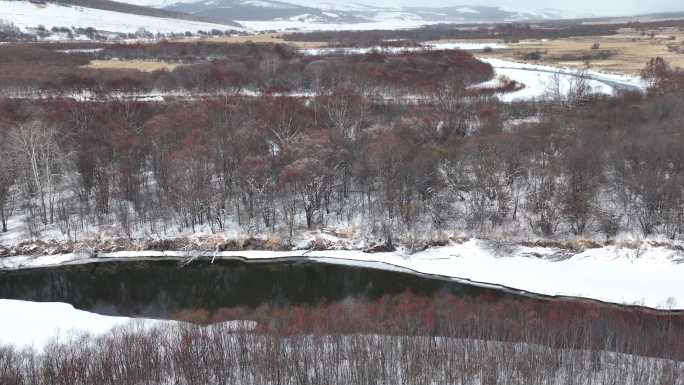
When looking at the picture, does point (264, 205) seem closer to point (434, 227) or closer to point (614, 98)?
point (434, 227)

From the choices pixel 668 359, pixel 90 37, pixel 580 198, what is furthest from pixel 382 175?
pixel 90 37

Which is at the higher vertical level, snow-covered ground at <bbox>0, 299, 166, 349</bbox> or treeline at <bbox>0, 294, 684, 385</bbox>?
treeline at <bbox>0, 294, 684, 385</bbox>

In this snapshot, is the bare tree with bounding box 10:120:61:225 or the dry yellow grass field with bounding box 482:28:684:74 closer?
the bare tree with bounding box 10:120:61:225

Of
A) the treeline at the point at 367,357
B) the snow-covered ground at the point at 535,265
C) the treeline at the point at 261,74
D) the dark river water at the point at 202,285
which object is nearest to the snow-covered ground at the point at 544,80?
the treeline at the point at 261,74

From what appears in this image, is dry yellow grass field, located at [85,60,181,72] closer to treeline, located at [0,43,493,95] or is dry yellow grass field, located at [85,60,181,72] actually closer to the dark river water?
treeline, located at [0,43,493,95]

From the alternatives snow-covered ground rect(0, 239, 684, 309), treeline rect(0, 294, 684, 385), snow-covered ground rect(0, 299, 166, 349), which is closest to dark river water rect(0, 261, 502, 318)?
snow-covered ground rect(0, 239, 684, 309)

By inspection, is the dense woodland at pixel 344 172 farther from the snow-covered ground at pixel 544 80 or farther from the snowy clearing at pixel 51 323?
the snow-covered ground at pixel 544 80
